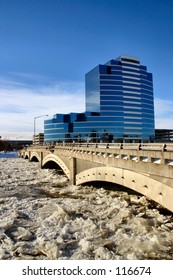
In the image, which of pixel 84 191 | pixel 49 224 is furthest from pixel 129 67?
pixel 49 224

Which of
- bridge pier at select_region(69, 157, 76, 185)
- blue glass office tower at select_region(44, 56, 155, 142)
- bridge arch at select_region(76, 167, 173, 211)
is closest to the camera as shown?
bridge arch at select_region(76, 167, 173, 211)

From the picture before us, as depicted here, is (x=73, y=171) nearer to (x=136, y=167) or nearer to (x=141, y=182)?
(x=136, y=167)

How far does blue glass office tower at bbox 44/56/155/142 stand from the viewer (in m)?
110

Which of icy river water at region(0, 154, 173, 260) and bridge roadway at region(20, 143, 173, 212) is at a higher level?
bridge roadway at region(20, 143, 173, 212)

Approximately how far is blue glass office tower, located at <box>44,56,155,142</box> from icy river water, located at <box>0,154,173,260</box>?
87.2 meters

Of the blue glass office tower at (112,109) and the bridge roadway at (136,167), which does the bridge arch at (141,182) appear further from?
the blue glass office tower at (112,109)

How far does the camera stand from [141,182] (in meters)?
12.1

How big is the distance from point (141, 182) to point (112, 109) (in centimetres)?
10120

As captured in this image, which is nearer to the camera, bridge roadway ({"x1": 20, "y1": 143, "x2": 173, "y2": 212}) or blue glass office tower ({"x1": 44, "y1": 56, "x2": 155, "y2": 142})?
bridge roadway ({"x1": 20, "y1": 143, "x2": 173, "y2": 212})

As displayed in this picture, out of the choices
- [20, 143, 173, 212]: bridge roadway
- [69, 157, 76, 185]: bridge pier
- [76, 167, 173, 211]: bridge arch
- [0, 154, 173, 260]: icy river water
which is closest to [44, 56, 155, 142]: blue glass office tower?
[69, 157, 76, 185]: bridge pier

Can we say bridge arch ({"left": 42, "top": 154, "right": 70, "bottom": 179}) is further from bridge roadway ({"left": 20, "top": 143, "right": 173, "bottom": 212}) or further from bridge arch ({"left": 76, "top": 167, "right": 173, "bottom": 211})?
bridge arch ({"left": 76, "top": 167, "right": 173, "bottom": 211})

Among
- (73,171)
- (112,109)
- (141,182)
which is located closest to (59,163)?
(73,171)

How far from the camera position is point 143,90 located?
12462 cm
